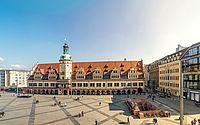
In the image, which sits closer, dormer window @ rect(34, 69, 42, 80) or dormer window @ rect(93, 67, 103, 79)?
dormer window @ rect(93, 67, 103, 79)

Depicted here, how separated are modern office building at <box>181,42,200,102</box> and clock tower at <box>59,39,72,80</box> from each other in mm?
49688

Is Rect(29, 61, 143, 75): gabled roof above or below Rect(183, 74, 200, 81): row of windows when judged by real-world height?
above

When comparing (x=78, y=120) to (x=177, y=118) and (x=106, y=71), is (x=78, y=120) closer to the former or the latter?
(x=177, y=118)

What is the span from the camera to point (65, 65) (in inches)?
3917

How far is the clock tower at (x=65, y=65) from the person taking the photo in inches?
3925

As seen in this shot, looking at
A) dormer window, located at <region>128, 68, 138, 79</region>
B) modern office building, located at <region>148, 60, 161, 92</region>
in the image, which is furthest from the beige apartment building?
dormer window, located at <region>128, 68, 138, 79</region>

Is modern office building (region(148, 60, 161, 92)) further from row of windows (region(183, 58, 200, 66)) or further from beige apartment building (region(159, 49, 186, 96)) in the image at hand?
row of windows (region(183, 58, 200, 66))

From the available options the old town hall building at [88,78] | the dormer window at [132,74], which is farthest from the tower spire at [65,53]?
the dormer window at [132,74]

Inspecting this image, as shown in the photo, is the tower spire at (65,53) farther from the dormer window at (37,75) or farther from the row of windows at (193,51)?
the row of windows at (193,51)

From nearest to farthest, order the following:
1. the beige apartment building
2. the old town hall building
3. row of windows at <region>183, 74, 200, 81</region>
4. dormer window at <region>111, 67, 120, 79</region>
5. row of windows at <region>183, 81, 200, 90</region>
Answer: row of windows at <region>183, 81, 200, 90</region>
row of windows at <region>183, 74, 200, 81</region>
the beige apartment building
the old town hall building
dormer window at <region>111, 67, 120, 79</region>

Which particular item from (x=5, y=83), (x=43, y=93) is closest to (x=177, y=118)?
(x=43, y=93)

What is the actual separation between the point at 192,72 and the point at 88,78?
46.1 m

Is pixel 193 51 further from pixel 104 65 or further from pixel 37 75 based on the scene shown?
pixel 37 75

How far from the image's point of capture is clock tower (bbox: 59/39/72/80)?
99694mm
